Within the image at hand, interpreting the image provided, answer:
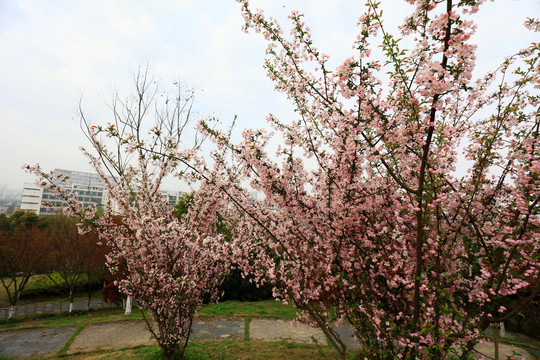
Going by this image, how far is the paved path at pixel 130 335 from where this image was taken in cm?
699

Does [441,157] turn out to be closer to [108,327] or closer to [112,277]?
[108,327]

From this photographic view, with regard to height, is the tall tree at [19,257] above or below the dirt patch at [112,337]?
above

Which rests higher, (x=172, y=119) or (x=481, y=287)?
(x=172, y=119)

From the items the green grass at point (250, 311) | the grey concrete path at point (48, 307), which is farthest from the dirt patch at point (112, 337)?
the grey concrete path at point (48, 307)

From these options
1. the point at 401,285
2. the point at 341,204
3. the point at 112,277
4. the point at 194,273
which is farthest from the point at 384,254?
the point at 112,277

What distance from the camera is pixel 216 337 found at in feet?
24.4

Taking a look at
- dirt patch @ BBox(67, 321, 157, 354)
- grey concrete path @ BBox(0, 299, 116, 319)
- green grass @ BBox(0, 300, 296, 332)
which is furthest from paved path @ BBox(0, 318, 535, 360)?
grey concrete path @ BBox(0, 299, 116, 319)

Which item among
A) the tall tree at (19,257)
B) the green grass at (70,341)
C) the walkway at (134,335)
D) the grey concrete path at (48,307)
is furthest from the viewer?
the grey concrete path at (48,307)

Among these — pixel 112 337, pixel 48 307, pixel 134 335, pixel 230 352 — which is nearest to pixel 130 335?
pixel 134 335

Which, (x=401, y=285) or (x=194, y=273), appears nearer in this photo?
(x=401, y=285)

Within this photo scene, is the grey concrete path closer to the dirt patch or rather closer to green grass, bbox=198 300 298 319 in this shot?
the dirt patch

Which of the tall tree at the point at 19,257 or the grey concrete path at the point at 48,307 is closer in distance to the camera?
the tall tree at the point at 19,257

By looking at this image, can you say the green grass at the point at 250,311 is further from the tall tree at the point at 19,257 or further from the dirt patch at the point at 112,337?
the tall tree at the point at 19,257

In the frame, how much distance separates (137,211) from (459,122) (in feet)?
19.1
